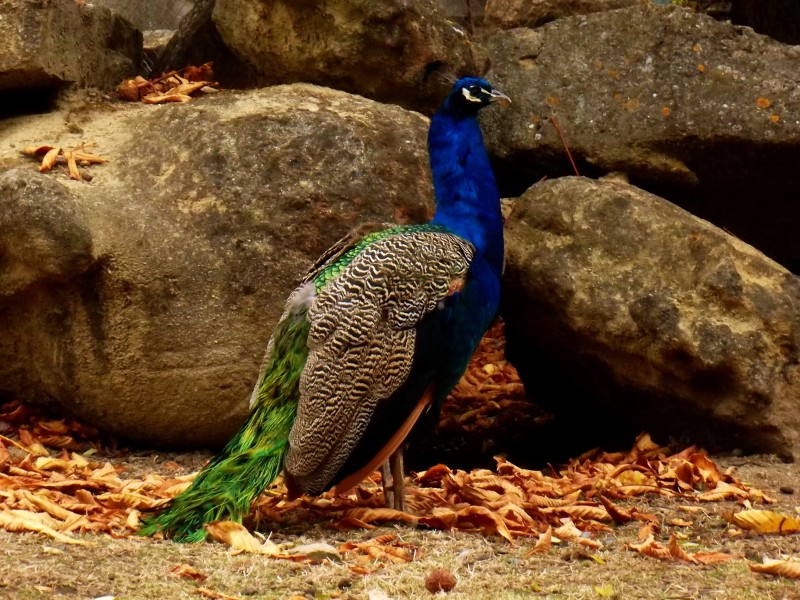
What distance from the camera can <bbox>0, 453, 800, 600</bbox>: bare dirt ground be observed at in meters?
2.82

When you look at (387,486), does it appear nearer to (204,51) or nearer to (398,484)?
(398,484)

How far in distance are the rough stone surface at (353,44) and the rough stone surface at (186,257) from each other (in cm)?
58

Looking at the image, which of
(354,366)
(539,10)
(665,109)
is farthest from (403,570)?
(539,10)

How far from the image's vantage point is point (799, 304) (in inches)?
192

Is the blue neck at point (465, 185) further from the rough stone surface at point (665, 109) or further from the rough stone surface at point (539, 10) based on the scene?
the rough stone surface at point (539, 10)

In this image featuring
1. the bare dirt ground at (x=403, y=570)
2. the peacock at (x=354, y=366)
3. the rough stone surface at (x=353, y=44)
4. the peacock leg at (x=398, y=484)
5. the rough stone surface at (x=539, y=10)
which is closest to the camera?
the bare dirt ground at (x=403, y=570)

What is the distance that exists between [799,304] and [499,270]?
1471mm

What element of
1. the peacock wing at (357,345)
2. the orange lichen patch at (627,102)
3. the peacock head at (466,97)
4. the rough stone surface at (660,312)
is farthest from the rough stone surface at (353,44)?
the peacock wing at (357,345)

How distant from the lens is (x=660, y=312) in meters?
4.74

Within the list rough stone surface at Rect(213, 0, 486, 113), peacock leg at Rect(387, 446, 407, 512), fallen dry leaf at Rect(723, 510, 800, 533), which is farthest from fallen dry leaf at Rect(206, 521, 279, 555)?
rough stone surface at Rect(213, 0, 486, 113)

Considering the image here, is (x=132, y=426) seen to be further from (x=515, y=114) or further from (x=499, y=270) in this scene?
(x=515, y=114)

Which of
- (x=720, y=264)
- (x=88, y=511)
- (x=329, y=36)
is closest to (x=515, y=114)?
(x=329, y=36)

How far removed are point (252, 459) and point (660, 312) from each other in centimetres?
194

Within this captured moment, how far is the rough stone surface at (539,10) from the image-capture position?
6719 mm
